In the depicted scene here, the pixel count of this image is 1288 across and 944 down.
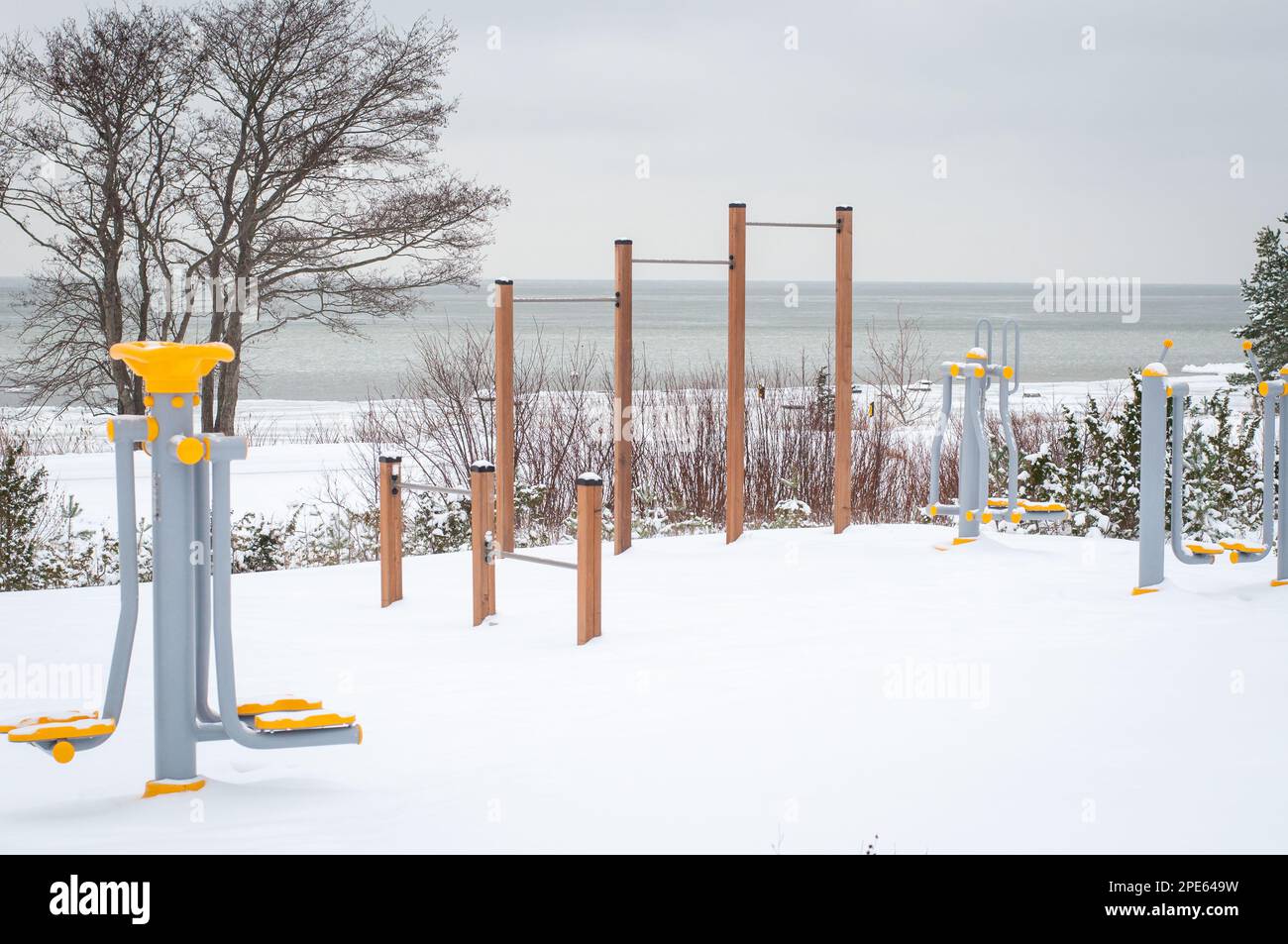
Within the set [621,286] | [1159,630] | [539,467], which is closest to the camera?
[1159,630]

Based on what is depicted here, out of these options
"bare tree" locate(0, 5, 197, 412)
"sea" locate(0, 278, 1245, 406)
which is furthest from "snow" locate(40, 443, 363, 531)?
"sea" locate(0, 278, 1245, 406)

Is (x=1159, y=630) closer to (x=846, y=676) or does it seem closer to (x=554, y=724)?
(x=846, y=676)

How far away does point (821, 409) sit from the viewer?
9969 millimetres

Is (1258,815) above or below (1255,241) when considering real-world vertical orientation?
below

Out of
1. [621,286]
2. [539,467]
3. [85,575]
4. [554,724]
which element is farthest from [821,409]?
[554,724]

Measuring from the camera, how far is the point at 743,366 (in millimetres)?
6984

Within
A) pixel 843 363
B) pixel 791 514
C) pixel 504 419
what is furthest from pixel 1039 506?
pixel 504 419

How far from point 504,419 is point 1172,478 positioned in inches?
126

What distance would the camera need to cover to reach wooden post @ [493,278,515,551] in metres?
6.68

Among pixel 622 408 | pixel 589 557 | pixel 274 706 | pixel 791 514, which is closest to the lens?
pixel 274 706

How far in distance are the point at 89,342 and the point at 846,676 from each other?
38.3 feet

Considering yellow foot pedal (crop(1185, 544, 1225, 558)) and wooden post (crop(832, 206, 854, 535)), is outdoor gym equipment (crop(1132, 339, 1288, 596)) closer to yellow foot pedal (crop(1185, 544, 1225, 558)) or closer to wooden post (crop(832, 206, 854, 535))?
yellow foot pedal (crop(1185, 544, 1225, 558))

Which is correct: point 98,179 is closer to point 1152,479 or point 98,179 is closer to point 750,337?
point 1152,479

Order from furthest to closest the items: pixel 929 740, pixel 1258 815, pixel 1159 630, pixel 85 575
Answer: pixel 85 575 < pixel 1159 630 < pixel 929 740 < pixel 1258 815
